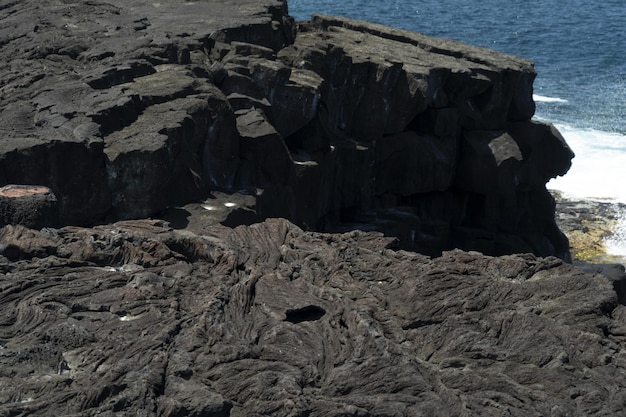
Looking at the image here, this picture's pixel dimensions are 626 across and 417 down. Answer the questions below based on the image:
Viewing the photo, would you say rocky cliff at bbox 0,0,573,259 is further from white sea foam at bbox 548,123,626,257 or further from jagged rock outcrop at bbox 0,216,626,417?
white sea foam at bbox 548,123,626,257

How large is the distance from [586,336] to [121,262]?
614cm

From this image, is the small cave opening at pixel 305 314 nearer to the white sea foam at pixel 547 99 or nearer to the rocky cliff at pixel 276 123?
the rocky cliff at pixel 276 123

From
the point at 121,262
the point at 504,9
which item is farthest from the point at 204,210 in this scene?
the point at 504,9

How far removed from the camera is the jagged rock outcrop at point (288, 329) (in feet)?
37.2

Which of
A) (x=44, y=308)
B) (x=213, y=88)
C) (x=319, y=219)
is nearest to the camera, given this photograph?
(x=44, y=308)

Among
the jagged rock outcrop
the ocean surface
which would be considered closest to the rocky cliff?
the jagged rock outcrop

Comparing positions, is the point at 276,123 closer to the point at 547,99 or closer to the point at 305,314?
the point at 305,314

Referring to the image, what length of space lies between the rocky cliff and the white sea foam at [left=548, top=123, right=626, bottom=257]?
6527 mm

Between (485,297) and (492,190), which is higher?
(485,297)

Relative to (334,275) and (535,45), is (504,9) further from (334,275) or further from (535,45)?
(334,275)

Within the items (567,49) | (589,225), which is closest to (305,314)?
(589,225)

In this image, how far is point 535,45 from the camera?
7356cm

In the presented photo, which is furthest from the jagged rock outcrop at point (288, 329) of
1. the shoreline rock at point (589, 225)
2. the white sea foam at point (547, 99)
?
the white sea foam at point (547, 99)

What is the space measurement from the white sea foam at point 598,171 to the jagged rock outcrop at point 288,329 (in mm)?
23867
